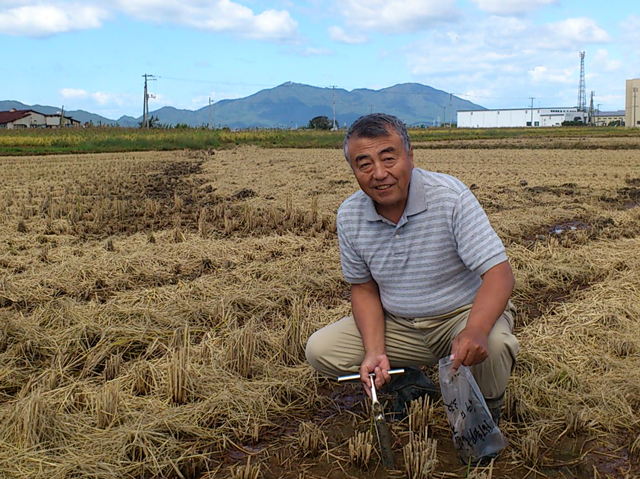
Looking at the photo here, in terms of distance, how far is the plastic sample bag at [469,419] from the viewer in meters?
2.38

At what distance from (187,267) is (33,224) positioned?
303cm

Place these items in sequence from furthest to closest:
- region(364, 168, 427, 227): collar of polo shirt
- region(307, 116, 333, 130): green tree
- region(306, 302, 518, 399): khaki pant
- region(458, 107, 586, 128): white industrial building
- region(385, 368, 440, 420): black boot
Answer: region(458, 107, 586, 128): white industrial building → region(307, 116, 333, 130): green tree → region(385, 368, 440, 420): black boot → region(306, 302, 518, 399): khaki pant → region(364, 168, 427, 227): collar of polo shirt

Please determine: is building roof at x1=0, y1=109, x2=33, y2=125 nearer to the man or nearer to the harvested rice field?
the harvested rice field

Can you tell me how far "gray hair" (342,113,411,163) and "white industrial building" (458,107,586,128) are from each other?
9578cm

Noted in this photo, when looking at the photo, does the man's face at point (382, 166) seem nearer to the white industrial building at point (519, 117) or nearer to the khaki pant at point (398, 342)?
the khaki pant at point (398, 342)

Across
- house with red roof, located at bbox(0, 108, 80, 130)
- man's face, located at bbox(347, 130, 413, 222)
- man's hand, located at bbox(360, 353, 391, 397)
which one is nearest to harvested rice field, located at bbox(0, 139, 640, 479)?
man's hand, located at bbox(360, 353, 391, 397)

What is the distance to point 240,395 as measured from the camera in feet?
10.1

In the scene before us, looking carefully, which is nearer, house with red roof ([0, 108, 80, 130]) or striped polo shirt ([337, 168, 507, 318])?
striped polo shirt ([337, 168, 507, 318])

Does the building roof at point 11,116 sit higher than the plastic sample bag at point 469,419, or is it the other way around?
the building roof at point 11,116

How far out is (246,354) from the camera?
3404 millimetres

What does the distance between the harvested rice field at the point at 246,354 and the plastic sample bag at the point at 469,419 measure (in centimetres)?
8

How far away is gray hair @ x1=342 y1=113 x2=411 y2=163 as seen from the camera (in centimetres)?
259

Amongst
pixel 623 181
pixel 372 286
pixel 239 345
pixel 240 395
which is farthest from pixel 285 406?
pixel 623 181

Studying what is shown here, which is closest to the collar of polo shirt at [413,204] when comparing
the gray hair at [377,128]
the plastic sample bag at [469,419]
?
the gray hair at [377,128]
